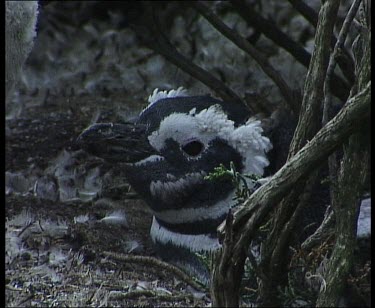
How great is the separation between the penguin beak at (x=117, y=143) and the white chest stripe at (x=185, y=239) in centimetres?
20

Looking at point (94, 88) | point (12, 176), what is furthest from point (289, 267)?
point (94, 88)

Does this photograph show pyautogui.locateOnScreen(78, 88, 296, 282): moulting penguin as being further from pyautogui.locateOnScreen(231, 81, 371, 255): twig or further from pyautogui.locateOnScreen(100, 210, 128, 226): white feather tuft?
pyautogui.locateOnScreen(231, 81, 371, 255): twig

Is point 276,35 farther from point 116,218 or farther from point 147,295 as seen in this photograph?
point 147,295

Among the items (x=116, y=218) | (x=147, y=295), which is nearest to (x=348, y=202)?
(x=147, y=295)

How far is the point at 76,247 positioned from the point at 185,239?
0.24 metres

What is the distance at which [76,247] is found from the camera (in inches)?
83.8

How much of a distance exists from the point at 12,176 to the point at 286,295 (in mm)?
1220

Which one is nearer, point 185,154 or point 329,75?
point 329,75

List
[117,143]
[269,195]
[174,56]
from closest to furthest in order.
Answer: [269,195] < [117,143] < [174,56]

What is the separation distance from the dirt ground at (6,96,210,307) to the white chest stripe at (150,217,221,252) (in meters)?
0.05

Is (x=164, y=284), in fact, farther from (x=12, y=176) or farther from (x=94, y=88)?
(x=94, y=88)

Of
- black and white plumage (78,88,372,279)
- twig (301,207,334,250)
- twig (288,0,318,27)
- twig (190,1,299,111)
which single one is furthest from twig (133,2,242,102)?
twig (301,207,334,250)

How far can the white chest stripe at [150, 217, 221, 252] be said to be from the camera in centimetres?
214

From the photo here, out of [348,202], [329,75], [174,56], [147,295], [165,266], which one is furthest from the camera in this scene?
[174,56]
